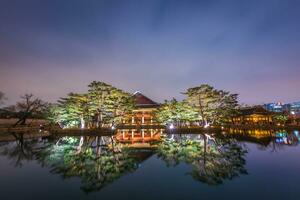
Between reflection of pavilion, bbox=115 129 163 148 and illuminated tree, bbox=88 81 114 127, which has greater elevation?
illuminated tree, bbox=88 81 114 127

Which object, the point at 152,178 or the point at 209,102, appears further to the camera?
the point at 209,102

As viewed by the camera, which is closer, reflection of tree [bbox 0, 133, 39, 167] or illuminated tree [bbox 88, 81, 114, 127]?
reflection of tree [bbox 0, 133, 39, 167]

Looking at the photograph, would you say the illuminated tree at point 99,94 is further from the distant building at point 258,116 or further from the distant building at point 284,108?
the distant building at point 284,108

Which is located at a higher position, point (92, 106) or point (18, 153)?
point (92, 106)

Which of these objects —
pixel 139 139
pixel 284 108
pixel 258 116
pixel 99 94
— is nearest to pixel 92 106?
pixel 99 94

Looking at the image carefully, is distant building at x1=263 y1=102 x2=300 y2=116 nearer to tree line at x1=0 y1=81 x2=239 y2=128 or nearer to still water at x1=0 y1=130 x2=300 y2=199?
tree line at x1=0 y1=81 x2=239 y2=128

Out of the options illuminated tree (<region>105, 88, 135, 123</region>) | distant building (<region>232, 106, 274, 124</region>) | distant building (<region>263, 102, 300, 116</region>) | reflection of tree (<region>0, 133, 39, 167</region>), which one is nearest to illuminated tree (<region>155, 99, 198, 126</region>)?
illuminated tree (<region>105, 88, 135, 123</region>)

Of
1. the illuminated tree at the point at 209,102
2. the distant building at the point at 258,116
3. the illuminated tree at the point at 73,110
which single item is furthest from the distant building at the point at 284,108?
the illuminated tree at the point at 73,110

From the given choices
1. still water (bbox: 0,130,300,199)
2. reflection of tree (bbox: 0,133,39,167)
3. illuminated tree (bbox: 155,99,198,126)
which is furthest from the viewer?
illuminated tree (bbox: 155,99,198,126)

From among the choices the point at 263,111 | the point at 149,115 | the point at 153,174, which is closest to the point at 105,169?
the point at 153,174

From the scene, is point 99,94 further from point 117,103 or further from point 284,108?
point 284,108

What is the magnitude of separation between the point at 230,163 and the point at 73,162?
8592 mm

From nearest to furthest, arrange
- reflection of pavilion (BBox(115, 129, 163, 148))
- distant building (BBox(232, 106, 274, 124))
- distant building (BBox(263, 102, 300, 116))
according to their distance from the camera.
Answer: reflection of pavilion (BBox(115, 129, 163, 148)), distant building (BBox(232, 106, 274, 124)), distant building (BBox(263, 102, 300, 116))

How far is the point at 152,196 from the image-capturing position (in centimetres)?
670
